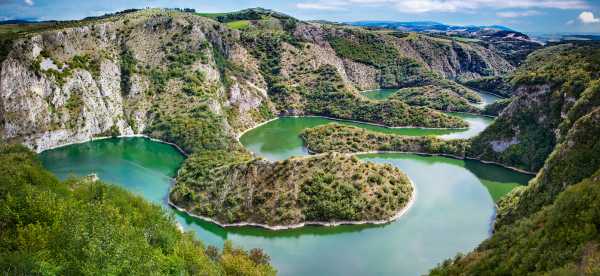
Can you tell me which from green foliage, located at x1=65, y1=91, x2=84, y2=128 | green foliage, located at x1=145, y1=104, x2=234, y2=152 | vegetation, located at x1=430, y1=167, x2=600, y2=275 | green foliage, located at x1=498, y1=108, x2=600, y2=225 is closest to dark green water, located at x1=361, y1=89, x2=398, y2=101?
green foliage, located at x1=145, y1=104, x2=234, y2=152

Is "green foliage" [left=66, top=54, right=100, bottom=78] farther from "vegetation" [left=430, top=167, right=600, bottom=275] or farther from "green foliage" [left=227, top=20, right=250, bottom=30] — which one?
"vegetation" [left=430, top=167, right=600, bottom=275]

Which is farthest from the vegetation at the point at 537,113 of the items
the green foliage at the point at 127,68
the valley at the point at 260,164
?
the green foliage at the point at 127,68

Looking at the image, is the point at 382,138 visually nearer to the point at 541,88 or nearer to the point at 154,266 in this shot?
the point at 541,88

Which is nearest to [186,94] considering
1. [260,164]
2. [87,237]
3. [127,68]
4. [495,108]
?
[127,68]

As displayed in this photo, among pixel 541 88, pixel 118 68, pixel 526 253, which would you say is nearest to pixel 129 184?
pixel 118 68

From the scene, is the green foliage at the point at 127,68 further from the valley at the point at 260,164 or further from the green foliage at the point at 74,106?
the green foliage at the point at 74,106
